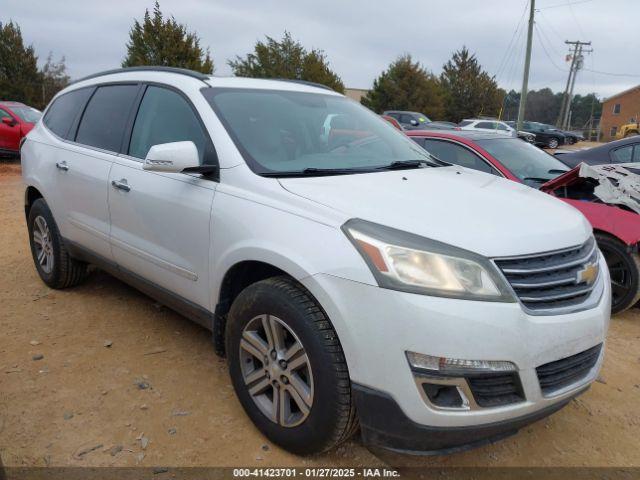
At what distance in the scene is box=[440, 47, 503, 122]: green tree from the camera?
141 feet

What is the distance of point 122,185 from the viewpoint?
3414mm

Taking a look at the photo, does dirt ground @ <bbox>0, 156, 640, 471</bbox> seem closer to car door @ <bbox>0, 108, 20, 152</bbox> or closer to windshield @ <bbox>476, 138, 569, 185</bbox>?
windshield @ <bbox>476, 138, 569, 185</bbox>

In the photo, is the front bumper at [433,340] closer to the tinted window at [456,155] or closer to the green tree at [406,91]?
the tinted window at [456,155]

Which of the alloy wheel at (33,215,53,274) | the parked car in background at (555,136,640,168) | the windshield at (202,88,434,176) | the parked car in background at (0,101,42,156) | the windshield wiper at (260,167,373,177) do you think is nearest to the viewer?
the windshield wiper at (260,167,373,177)

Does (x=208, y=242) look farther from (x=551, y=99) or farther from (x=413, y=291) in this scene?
(x=551, y=99)

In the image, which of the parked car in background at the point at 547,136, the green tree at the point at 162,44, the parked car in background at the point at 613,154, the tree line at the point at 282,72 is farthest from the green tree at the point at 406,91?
the parked car in background at the point at 613,154

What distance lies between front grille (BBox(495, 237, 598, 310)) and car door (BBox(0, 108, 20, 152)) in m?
14.5

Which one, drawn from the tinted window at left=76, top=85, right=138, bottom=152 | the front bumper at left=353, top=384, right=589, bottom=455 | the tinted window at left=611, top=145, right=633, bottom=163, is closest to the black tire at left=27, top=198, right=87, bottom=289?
the tinted window at left=76, top=85, right=138, bottom=152

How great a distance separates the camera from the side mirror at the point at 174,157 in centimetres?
270

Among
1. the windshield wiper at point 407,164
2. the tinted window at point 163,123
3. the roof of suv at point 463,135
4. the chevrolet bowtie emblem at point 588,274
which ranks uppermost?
the tinted window at point 163,123

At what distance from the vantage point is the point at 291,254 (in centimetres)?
230

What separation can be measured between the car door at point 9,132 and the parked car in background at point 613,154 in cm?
1296

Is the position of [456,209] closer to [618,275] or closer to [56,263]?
[618,275]

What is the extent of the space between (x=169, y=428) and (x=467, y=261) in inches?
69.6
